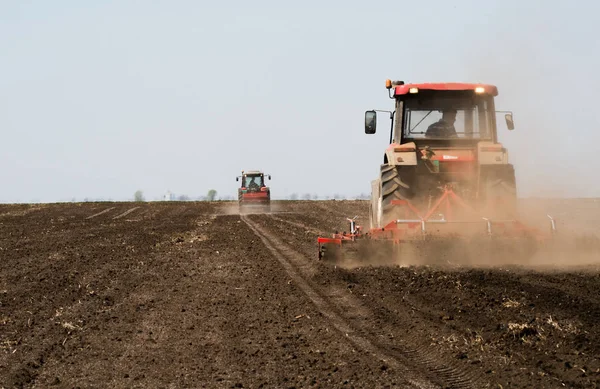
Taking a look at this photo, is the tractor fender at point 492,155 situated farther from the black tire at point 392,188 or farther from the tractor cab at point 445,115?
the black tire at point 392,188

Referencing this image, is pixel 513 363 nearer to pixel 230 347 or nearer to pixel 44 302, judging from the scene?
pixel 230 347

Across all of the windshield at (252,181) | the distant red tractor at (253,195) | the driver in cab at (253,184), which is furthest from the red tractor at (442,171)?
the windshield at (252,181)

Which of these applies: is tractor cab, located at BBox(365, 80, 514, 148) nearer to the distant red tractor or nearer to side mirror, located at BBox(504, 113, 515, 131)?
side mirror, located at BBox(504, 113, 515, 131)

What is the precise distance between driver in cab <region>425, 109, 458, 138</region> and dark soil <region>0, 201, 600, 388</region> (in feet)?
9.39

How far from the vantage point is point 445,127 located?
524 inches

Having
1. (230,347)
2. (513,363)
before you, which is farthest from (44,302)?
(513,363)

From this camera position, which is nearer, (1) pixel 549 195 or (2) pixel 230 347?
(2) pixel 230 347

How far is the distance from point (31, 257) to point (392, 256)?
8.32 metres

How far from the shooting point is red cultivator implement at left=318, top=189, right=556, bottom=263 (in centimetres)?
1152

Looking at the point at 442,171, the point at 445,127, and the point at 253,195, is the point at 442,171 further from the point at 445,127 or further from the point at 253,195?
the point at 253,195

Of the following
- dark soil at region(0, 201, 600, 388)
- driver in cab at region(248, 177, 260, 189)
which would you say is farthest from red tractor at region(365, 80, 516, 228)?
driver in cab at region(248, 177, 260, 189)

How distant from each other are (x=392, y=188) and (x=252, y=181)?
1129 inches

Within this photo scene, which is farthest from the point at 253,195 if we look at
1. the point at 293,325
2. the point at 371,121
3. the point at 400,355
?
the point at 400,355

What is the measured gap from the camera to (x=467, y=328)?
765cm
